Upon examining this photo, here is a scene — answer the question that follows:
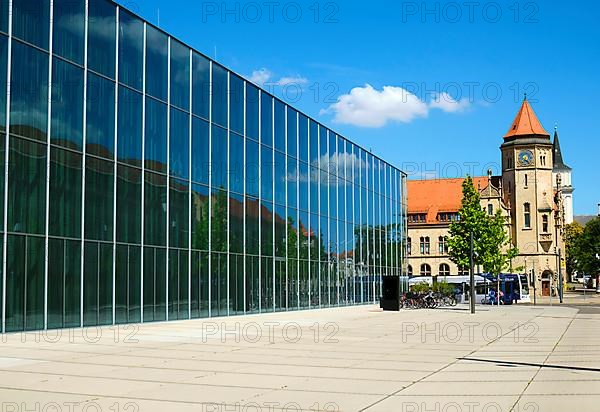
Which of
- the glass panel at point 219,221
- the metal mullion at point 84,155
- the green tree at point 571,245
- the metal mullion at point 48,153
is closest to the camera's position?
the metal mullion at point 48,153

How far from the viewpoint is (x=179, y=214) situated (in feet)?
112

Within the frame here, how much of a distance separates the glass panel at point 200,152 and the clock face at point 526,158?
276 feet

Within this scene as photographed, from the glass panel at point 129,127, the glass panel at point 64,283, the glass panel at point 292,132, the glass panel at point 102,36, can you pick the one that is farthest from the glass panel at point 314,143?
the glass panel at point 64,283

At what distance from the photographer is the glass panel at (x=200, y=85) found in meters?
36.1

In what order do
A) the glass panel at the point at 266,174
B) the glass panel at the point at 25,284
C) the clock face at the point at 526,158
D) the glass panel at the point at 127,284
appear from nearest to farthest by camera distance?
the glass panel at the point at 25,284 < the glass panel at the point at 127,284 < the glass panel at the point at 266,174 < the clock face at the point at 526,158

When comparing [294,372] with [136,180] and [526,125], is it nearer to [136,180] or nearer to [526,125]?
[136,180]

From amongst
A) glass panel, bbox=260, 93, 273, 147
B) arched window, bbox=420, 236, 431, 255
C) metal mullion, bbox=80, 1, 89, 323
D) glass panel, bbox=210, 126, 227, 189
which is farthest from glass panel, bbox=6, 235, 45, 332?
arched window, bbox=420, 236, 431, 255

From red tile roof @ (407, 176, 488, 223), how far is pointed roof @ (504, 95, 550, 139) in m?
13.1

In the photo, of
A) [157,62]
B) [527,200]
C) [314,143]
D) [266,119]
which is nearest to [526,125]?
[527,200]

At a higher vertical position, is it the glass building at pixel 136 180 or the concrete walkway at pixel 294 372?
the glass building at pixel 136 180

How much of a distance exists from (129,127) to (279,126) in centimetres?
1629

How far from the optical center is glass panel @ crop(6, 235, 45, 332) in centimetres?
2408

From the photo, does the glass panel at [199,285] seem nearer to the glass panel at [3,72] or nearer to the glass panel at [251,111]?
the glass panel at [251,111]

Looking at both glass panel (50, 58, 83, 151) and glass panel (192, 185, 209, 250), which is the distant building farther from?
glass panel (50, 58, 83, 151)
